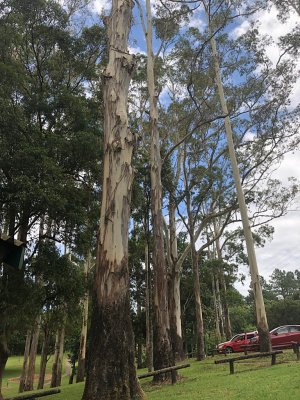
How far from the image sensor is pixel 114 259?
5488 millimetres

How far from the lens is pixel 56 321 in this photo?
11805 mm

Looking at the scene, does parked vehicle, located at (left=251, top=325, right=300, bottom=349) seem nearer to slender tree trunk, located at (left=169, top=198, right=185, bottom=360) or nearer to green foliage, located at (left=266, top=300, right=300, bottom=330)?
slender tree trunk, located at (left=169, top=198, right=185, bottom=360)

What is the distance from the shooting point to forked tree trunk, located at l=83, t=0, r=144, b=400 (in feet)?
16.0

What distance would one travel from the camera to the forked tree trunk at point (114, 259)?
192 inches

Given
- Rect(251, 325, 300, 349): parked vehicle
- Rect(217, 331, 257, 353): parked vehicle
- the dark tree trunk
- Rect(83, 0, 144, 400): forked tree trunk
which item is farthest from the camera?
Rect(217, 331, 257, 353): parked vehicle

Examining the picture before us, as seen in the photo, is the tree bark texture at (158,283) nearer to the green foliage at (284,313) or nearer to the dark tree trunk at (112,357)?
the dark tree trunk at (112,357)

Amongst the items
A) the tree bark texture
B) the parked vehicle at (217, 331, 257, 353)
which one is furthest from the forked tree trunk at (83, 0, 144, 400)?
the parked vehicle at (217, 331, 257, 353)

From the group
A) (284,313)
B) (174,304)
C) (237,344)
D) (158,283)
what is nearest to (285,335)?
(237,344)

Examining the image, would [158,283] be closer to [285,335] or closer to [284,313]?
[285,335]

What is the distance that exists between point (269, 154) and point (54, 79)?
34.4ft

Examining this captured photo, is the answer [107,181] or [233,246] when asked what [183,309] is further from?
[107,181]

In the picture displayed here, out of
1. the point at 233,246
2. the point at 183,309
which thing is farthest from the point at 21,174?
the point at 183,309

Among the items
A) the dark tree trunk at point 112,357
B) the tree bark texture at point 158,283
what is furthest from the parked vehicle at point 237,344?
the dark tree trunk at point 112,357

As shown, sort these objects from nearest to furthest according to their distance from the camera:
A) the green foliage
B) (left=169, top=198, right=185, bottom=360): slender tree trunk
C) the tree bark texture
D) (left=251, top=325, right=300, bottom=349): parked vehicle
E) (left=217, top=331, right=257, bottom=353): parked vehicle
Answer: the tree bark texture < (left=251, top=325, right=300, bottom=349): parked vehicle < (left=169, top=198, right=185, bottom=360): slender tree trunk < (left=217, top=331, right=257, bottom=353): parked vehicle < the green foliage
